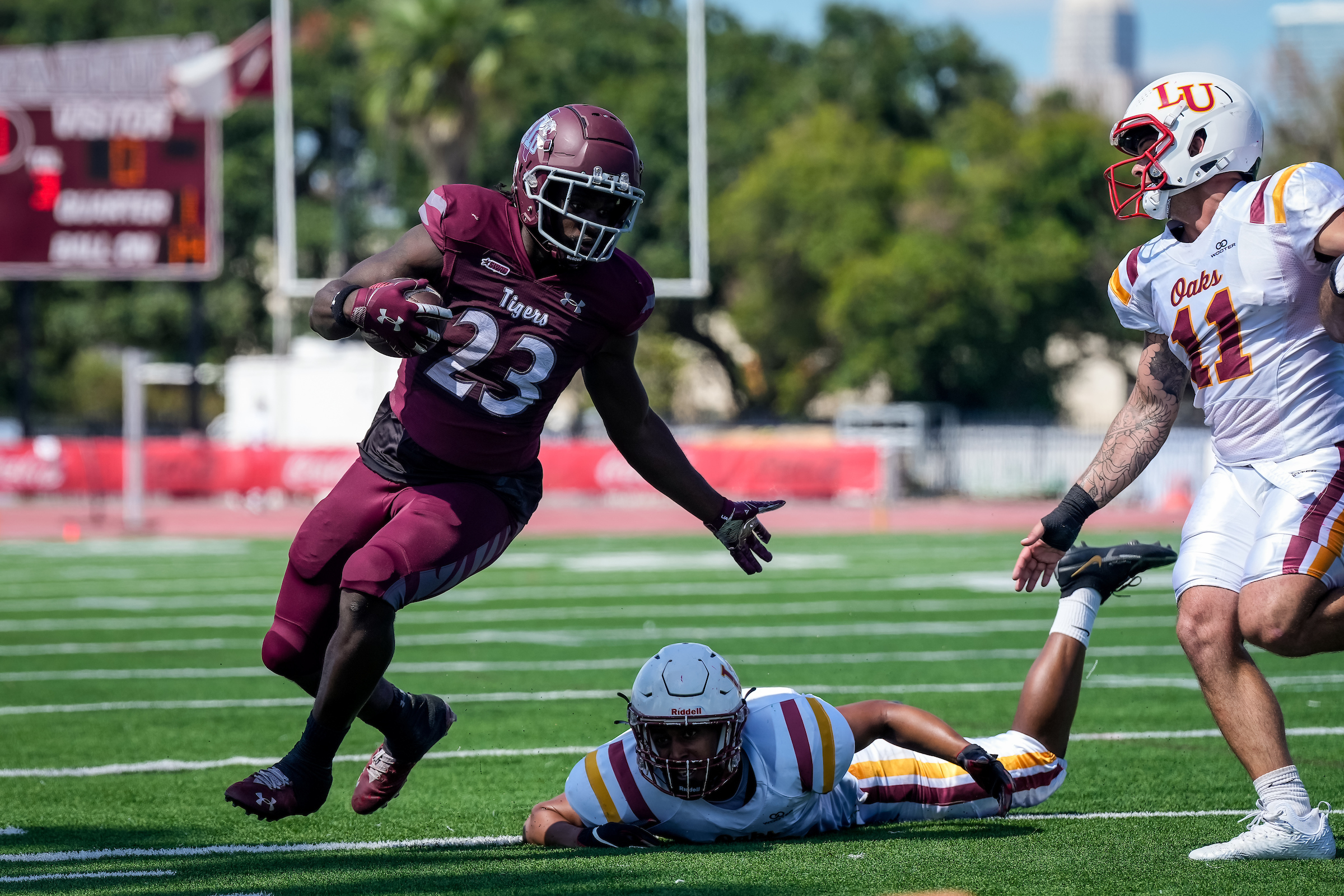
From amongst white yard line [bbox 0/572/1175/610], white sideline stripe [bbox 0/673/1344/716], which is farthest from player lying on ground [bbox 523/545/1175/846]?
white yard line [bbox 0/572/1175/610]

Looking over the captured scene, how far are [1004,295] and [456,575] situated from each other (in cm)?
2888

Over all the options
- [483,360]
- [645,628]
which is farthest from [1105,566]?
[645,628]

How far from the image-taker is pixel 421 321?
4164 millimetres

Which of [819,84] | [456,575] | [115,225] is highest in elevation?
[819,84]

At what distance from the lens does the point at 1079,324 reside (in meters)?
34.3

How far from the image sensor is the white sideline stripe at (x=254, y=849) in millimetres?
4504

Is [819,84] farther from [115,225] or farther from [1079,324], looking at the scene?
[115,225]

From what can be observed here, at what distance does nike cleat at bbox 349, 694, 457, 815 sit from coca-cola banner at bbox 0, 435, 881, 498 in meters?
19.4

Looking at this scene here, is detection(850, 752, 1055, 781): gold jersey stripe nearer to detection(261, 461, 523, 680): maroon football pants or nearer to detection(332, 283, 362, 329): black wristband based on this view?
detection(261, 461, 523, 680): maroon football pants

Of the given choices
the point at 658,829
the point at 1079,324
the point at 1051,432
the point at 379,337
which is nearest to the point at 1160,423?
the point at 658,829

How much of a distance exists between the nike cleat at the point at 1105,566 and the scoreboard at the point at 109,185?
20571 mm

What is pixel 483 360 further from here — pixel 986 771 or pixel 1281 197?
pixel 1281 197

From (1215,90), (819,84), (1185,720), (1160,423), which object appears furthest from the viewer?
(819,84)

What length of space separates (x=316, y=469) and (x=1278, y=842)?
22.3 meters
